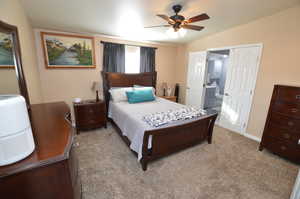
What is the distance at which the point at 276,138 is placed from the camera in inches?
91.2

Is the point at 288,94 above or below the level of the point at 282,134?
above

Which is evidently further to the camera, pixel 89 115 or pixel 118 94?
pixel 118 94

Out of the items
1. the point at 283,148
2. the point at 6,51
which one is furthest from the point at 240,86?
the point at 6,51

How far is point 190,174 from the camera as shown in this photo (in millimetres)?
1935

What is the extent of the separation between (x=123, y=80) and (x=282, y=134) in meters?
3.51

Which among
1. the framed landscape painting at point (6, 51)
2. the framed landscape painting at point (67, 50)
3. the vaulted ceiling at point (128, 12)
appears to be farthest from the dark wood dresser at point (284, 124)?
the framed landscape painting at point (67, 50)

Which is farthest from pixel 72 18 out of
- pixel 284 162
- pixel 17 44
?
pixel 284 162

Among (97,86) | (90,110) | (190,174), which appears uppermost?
(97,86)

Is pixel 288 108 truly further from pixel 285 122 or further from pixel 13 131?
pixel 13 131

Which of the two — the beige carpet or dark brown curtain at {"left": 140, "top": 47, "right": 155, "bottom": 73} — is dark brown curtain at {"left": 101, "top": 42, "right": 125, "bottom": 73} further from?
the beige carpet

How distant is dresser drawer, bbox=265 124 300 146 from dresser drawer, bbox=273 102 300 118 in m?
0.29

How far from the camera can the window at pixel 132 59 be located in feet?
12.6

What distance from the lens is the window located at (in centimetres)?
383

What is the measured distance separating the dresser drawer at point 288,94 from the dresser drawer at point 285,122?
0.94ft
